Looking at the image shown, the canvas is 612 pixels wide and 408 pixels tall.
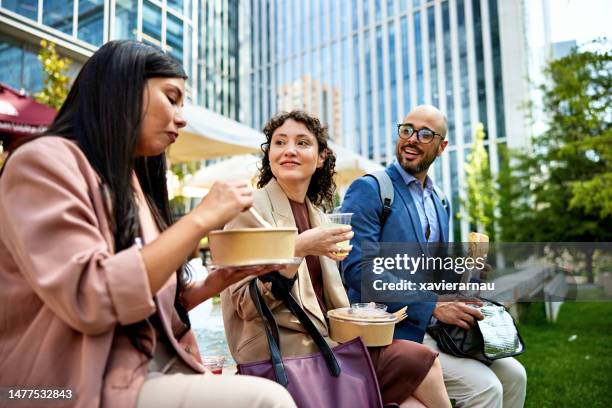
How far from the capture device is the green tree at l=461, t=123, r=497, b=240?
2119cm

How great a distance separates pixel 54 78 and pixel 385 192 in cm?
443

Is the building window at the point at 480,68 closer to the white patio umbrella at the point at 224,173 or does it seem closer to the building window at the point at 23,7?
the white patio umbrella at the point at 224,173

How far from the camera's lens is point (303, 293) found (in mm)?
1728

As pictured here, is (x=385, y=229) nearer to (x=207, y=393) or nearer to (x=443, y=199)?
(x=443, y=199)

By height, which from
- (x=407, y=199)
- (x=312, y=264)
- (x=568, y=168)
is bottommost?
(x=312, y=264)

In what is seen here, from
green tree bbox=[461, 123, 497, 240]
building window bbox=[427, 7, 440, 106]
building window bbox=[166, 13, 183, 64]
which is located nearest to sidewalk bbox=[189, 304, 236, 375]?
building window bbox=[166, 13, 183, 64]

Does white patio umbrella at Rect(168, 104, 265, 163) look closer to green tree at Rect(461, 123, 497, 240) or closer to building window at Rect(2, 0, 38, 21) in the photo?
building window at Rect(2, 0, 38, 21)

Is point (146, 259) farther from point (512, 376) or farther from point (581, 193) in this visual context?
point (581, 193)

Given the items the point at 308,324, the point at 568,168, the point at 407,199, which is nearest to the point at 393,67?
the point at 568,168

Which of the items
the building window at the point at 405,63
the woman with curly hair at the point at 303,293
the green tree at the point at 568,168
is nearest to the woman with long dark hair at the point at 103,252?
the woman with curly hair at the point at 303,293

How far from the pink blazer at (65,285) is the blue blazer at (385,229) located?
4.53 feet

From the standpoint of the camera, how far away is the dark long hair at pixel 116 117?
0.99 metres

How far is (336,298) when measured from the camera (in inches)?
74.0

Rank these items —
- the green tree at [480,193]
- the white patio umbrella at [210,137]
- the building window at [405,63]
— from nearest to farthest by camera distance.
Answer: the white patio umbrella at [210,137] → the green tree at [480,193] → the building window at [405,63]
